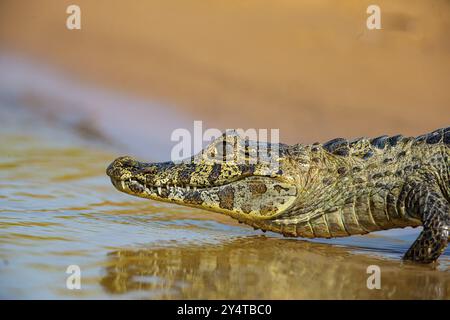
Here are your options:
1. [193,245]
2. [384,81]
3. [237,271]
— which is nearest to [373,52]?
[384,81]

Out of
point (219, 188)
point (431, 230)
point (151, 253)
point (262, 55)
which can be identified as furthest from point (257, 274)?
point (262, 55)

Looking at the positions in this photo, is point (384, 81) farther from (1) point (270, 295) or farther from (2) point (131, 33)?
(1) point (270, 295)

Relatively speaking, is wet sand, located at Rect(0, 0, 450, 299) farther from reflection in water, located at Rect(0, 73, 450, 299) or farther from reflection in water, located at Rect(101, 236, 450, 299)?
reflection in water, located at Rect(101, 236, 450, 299)

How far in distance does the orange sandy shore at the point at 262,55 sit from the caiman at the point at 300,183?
→ 420 centimetres

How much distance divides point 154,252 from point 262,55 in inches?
248

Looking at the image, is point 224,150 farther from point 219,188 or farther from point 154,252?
point 154,252

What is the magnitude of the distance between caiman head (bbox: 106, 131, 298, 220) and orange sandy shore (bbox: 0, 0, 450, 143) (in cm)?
428

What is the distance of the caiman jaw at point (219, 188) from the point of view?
155 inches

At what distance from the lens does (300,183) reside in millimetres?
4066

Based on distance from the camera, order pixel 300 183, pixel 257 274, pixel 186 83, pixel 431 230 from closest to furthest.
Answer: pixel 257 274, pixel 431 230, pixel 300 183, pixel 186 83

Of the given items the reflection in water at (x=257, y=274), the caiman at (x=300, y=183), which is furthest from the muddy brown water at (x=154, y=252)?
the caiman at (x=300, y=183)

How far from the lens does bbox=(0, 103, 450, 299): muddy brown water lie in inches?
103

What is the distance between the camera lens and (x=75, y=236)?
365 cm
